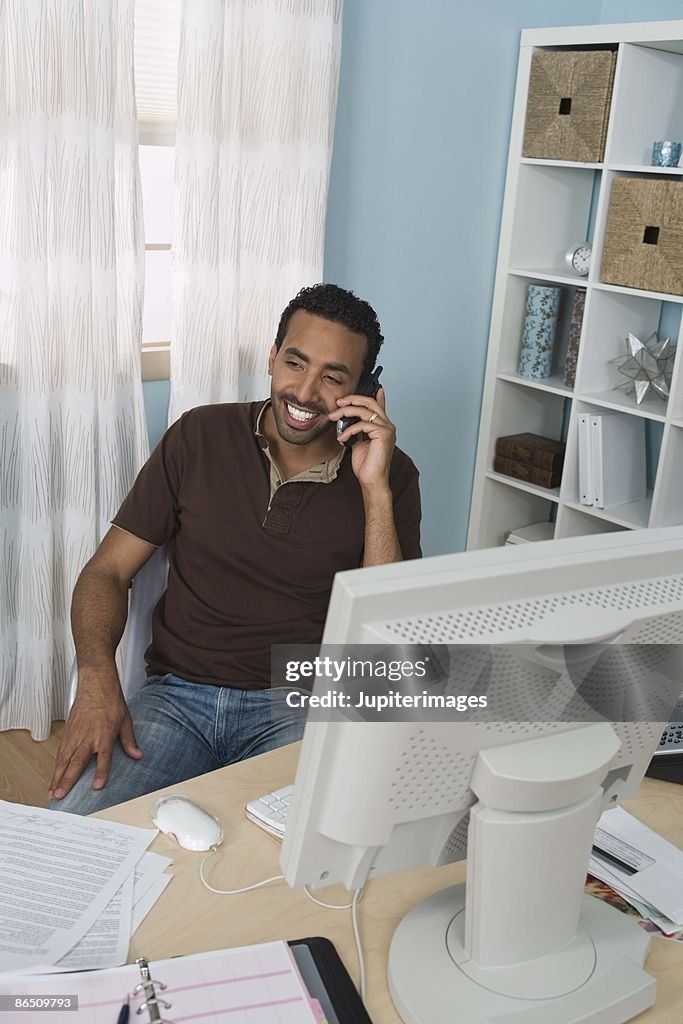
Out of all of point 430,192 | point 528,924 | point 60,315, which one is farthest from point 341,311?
point 528,924

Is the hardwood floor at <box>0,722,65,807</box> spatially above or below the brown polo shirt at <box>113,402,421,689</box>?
below

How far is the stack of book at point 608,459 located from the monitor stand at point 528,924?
2041 millimetres

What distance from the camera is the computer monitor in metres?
0.90

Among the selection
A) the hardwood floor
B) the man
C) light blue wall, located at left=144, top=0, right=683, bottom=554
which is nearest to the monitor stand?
the man

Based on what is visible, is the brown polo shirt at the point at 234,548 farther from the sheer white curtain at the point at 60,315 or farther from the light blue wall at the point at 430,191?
the light blue wall at the point at 430,191

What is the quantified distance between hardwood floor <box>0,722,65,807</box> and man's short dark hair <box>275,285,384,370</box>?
116cm

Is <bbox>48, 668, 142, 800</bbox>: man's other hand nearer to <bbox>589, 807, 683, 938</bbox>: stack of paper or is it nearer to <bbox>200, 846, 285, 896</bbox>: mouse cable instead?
<bbox>200, 846, 285, 896</bbox>: mouse cable

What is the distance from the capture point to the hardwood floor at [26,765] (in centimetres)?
237

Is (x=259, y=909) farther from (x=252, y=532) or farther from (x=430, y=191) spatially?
(x=430, y=191)

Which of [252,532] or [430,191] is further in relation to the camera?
[430,191]

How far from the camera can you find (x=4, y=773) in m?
2.44

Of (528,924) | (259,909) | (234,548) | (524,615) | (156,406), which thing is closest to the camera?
(524,615)

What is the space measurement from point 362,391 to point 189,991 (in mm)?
1265

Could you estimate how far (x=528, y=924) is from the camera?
104cm
